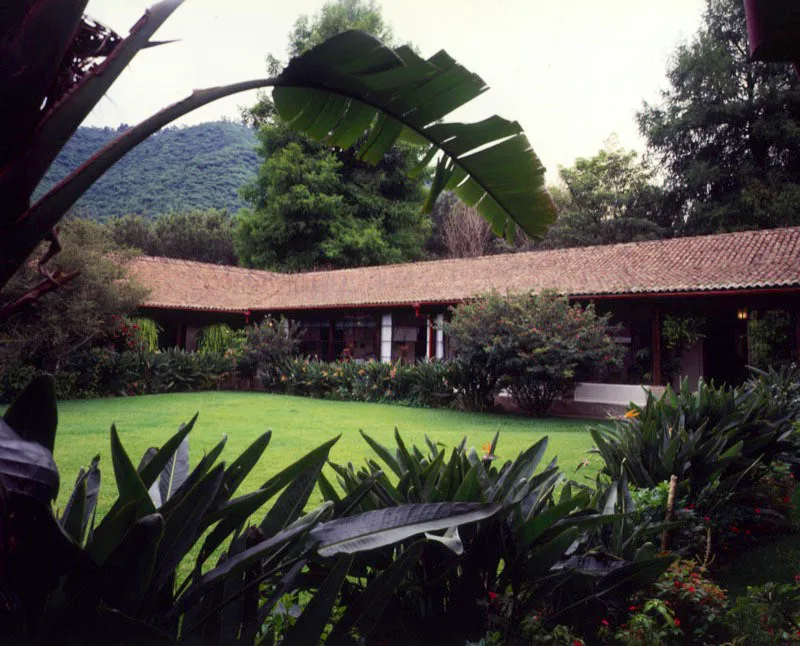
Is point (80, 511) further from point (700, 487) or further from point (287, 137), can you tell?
point (287, 137)

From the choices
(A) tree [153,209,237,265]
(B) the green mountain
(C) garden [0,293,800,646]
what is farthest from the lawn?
(A) tree [153,209,237,265]

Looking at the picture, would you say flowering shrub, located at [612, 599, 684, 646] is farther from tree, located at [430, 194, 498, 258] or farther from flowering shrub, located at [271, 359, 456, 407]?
tree, located at [430, 194, 498, 258]

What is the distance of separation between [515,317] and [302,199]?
58.9ft

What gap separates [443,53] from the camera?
8.06 ft

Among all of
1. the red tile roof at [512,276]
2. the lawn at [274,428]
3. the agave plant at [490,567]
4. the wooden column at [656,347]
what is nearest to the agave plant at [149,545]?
the agave plant at [490,567]

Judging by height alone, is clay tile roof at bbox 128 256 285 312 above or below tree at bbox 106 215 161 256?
below

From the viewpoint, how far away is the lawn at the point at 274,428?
283 inches

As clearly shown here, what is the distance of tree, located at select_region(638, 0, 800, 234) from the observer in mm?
24938

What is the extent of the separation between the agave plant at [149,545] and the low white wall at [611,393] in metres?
13.1

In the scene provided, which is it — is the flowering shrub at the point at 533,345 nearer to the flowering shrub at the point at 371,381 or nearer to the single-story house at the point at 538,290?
the single-story house at the point at 538,290

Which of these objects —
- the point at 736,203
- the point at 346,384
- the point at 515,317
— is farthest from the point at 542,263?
the point at 736,203

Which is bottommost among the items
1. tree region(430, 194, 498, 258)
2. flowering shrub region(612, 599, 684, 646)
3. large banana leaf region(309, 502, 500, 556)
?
flowering shrub region(612, 599, 684, 646)

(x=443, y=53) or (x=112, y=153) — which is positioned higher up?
(x=443, y=53)

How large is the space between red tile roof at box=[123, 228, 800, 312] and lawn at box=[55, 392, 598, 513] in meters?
3.88
